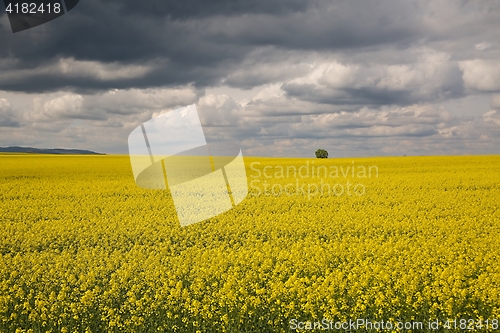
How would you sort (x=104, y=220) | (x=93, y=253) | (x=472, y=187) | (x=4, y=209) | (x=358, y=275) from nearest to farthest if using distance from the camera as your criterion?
(x=358, y=275), (x=93, y=253), (x=104, y=220), (x=4, y=209), (x=472, y=187)

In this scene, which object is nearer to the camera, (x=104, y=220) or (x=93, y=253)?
(x=93, y=253)

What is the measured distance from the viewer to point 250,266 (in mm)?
10000

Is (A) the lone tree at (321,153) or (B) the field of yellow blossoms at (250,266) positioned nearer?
(B) the field of yellow blossoms at (250,266)

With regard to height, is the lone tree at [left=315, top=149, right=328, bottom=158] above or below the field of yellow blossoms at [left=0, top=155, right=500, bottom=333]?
below

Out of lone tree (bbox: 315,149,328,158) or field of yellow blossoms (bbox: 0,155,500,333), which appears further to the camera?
lone tree (bbox: 315,149,328,158)

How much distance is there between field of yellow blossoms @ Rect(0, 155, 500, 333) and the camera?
790 cm

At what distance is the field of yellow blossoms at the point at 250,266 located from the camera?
7898 mm

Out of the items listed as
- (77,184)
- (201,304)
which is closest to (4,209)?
(77,184)

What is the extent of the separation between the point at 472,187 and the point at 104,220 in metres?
21.0

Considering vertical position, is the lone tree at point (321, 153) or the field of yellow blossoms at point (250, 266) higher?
the field of yellow blossoms at point (250, 266)

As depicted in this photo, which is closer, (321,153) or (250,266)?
(250,266)

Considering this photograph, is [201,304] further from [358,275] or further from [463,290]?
[463,290]

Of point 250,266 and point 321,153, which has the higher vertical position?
point 250,266

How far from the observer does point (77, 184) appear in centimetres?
2619
